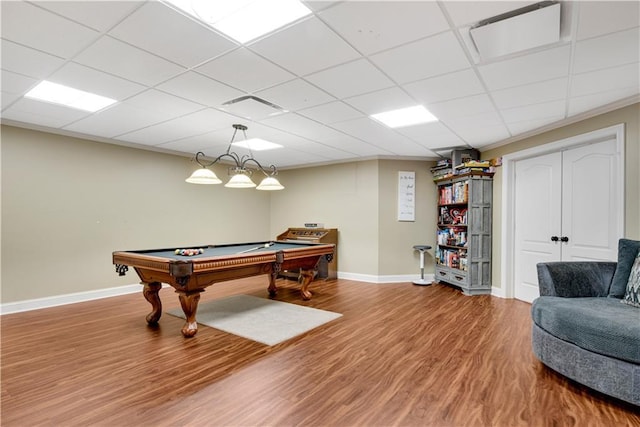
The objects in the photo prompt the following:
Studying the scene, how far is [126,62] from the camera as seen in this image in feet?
7.93

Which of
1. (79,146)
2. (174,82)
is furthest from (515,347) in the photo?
(79,146)

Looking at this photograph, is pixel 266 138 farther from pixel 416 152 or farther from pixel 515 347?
pixel 515 347

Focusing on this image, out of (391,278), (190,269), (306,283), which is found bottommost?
(391,278)

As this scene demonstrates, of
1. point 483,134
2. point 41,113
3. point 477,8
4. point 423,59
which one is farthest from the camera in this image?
point 483,134

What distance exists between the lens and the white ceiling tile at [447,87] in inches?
104

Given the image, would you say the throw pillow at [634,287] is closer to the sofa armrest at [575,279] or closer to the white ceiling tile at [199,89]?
the sofa armrest at [575,279]

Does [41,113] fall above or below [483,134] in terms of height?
below

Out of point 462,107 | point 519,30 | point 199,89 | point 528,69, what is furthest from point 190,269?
point 528,69

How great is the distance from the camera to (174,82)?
2.78 meters

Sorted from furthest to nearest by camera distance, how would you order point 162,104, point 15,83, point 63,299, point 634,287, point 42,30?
point 63,299 → point 162,104 → point 15,83 → point 634,287 → point 42,30

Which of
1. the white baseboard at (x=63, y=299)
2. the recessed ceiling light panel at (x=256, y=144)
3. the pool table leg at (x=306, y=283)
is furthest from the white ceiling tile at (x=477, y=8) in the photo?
the white baseboard at (x=63, y=299)

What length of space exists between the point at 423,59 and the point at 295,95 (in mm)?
1249

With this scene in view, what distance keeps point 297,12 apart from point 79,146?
4.28 meters

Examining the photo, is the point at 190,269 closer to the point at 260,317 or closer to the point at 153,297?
the point at 153,297
